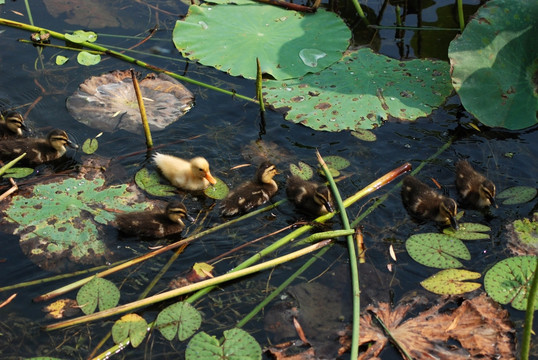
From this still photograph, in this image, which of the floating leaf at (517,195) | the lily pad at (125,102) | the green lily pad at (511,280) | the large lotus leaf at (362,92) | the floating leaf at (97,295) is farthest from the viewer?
the lily pad at (125,102)

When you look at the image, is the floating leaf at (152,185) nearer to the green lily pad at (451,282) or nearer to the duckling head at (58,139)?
the duckling head at (58,139)

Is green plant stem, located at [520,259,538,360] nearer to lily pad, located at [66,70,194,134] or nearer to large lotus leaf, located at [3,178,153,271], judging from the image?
large lotus leaf, located at [3,178,153,271]

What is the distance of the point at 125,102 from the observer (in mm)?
7254

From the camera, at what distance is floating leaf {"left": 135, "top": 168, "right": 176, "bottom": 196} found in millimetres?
6273

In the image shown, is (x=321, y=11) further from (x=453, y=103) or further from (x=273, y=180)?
(x=273, y=180)

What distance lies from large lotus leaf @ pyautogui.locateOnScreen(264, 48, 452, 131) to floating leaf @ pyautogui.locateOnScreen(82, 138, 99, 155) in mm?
1907

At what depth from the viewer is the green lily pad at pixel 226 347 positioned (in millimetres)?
4535

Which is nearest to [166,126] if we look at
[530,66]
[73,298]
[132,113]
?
[132,113]

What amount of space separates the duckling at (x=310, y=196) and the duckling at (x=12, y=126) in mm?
2913

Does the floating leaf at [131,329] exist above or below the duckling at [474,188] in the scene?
below

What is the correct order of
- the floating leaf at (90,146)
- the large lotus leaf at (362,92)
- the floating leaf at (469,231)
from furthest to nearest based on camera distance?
the large lotus leaf at (362,92)
the floating leaf at (90,146)
the floating leaf at (469,231)

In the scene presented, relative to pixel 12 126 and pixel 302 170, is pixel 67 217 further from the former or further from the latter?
pixel 302 170

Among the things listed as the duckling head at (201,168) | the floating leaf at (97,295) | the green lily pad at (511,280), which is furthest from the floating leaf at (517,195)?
the floating leaf at (97,295)

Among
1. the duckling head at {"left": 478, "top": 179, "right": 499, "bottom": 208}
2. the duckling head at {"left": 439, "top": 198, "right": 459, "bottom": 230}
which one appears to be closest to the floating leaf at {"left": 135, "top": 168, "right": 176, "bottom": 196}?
the duckling head at {"left": 439, "top": 198, "right": 459, "bottom": 230}
